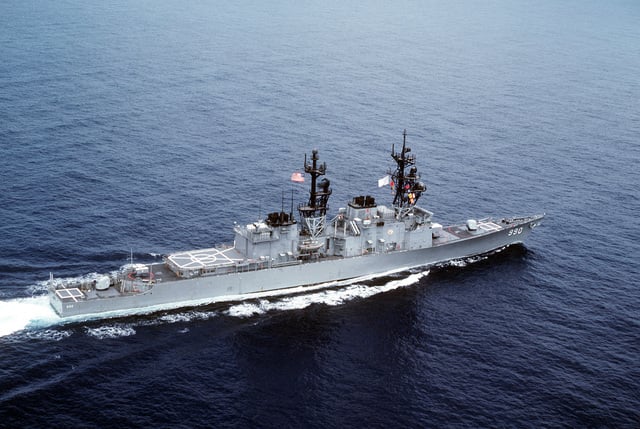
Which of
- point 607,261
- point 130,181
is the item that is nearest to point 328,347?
point 607,261

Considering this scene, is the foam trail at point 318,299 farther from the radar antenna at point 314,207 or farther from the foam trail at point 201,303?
the radar antenna at point 314,207

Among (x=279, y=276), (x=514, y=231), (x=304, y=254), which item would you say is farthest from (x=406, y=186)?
(x=279, y=276)

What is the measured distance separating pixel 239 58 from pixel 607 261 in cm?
11932

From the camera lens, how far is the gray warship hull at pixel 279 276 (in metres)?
82.8

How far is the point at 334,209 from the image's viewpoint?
11250 centimetres

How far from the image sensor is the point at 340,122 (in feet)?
487

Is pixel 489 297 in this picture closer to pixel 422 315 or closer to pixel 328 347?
pixel 422 315

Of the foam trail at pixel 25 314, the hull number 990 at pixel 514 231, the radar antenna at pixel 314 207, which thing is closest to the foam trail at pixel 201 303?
the foam trail at pixel 25 314

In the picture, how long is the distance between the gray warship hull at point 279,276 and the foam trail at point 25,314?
1.15 metres

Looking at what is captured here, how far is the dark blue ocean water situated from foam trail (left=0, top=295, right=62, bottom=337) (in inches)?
10.4

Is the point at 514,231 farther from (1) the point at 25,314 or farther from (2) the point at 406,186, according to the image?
(1) the point at 25,314

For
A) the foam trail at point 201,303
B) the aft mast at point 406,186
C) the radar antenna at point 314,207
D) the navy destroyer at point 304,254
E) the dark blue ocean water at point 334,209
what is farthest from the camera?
the aft mast at point 406,186

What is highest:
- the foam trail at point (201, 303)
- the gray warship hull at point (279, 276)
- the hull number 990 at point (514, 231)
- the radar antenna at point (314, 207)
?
the radar antenna at point (314, 207)

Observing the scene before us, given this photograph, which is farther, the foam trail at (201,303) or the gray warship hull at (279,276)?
the gray warship hull at (279,276)
